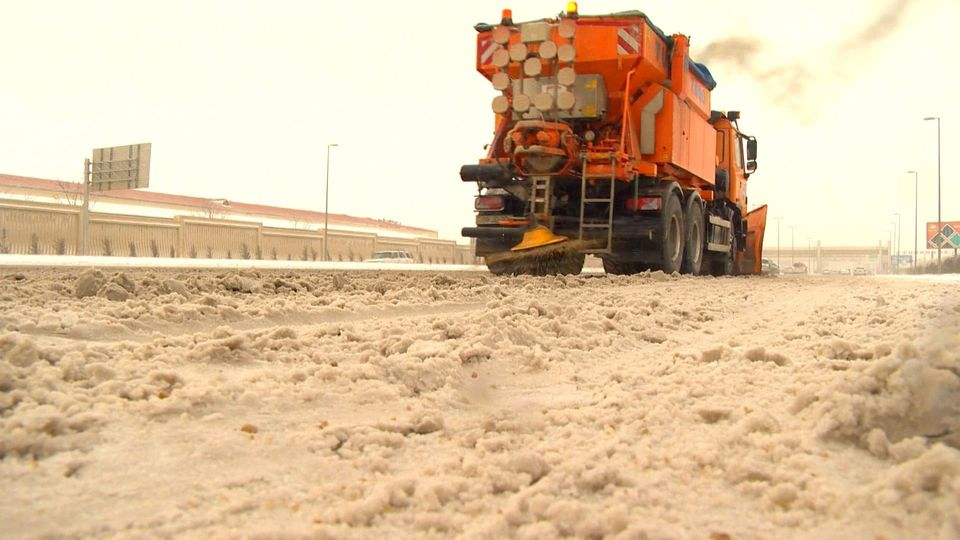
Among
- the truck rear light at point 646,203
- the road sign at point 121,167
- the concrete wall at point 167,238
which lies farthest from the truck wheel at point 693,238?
the road sign at point 121,167

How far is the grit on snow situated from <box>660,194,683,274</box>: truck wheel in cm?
612

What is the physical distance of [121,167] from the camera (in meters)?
34.4

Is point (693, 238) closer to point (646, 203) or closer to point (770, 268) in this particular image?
point (646, 203)

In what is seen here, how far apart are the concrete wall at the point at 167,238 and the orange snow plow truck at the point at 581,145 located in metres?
10.6

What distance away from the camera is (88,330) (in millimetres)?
3152

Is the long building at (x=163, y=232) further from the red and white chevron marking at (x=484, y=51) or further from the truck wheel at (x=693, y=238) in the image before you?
the truck wheel at (x=693, y=238)

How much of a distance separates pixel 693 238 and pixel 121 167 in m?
31.1

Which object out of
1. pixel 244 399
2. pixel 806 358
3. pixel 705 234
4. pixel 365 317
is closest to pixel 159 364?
pixel 244 399

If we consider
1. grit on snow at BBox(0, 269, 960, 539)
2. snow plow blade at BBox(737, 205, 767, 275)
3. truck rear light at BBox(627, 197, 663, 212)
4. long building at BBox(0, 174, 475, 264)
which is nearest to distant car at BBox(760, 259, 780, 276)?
snow plow blade at BBox(737, 205, 767, 275)

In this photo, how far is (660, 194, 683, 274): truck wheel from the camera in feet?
32.3

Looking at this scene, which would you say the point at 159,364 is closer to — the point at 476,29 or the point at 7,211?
the point at 476,29

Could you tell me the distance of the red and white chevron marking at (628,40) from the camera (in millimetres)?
9430

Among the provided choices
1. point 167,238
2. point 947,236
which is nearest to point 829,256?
point 947,236

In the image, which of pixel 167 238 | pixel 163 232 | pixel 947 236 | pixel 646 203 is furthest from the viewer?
pixel 167 238
